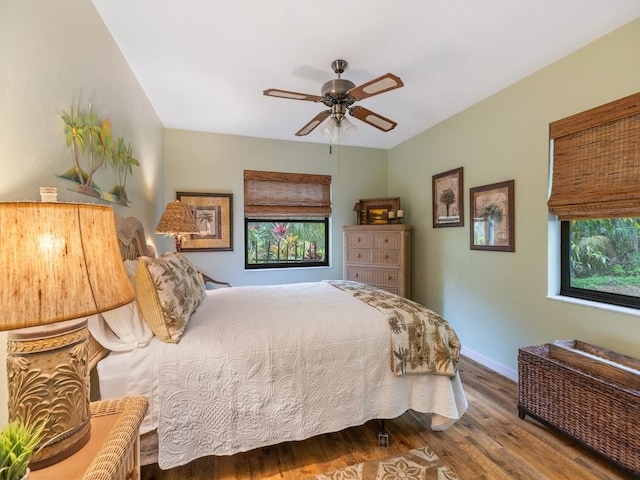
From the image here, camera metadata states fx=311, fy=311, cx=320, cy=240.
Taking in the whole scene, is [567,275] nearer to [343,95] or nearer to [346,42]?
[343,95]

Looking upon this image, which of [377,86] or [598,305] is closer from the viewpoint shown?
[377,86]

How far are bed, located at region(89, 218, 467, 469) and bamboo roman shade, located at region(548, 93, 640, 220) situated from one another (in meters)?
1.35

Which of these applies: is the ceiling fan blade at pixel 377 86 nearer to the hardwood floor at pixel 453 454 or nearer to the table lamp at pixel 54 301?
the table lamp at pixel 54 301

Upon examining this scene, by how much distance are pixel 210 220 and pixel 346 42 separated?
2.59 meters

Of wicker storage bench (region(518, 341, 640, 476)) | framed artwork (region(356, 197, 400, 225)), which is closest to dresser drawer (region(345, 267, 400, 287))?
framed artwork (region(356, 197, 400, 225))

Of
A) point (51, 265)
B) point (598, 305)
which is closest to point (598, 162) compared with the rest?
point (598, 305)

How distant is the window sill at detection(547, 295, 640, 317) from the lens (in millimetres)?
1972

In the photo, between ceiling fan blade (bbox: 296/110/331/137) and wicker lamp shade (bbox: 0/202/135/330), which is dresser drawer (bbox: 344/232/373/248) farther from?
wicker lamp shade (bbox: 0/202/135/330)

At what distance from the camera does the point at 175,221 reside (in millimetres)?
2865

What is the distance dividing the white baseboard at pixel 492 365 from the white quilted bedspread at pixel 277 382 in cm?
113

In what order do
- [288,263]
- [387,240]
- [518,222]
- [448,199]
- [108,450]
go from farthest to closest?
[288,263], [387,240], [448,199], [518,222], [108,450]

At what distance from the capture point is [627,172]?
195 cm

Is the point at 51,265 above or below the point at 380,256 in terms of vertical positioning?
above

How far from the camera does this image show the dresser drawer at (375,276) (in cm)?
379
